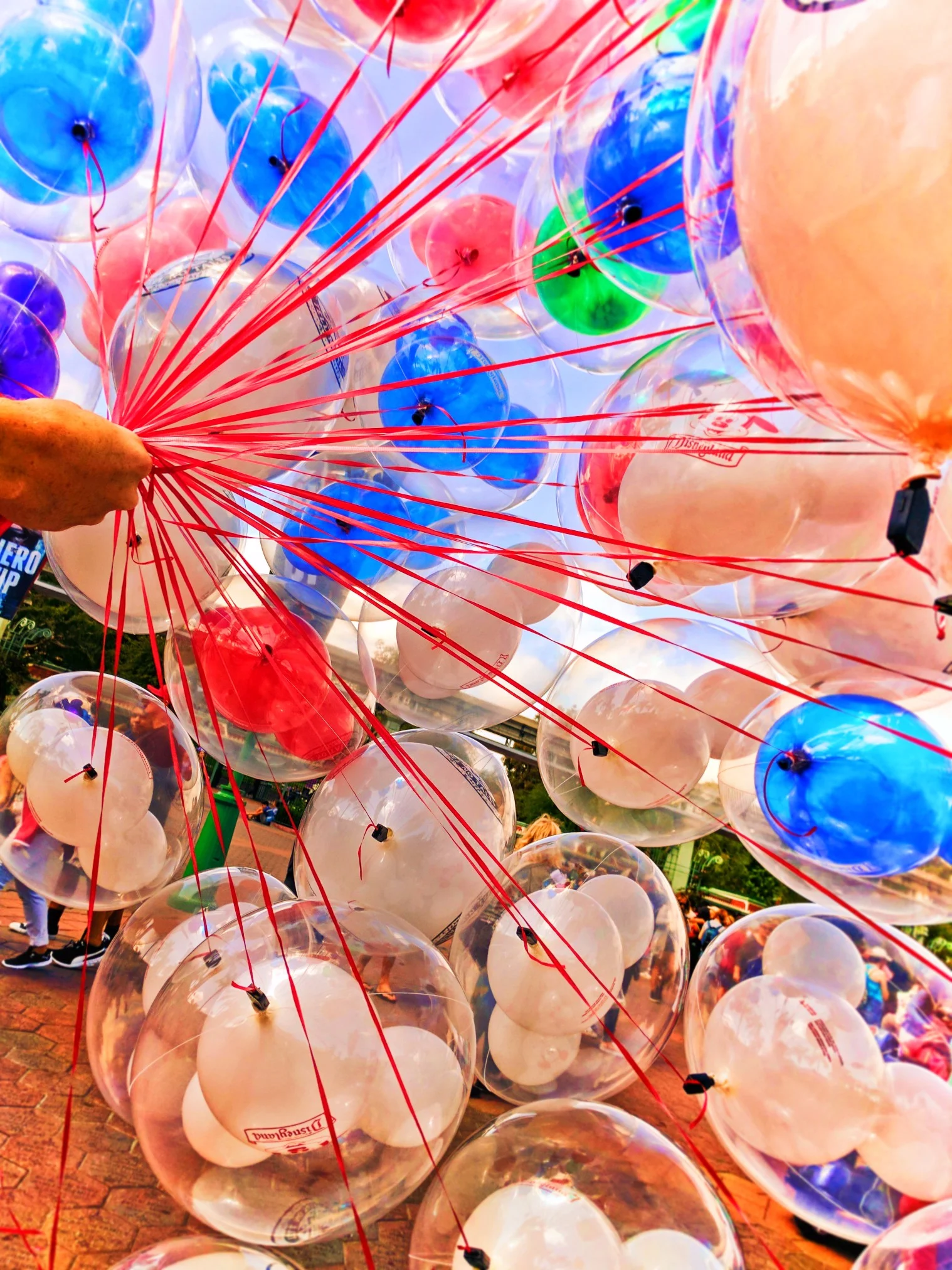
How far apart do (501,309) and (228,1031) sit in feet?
6.10

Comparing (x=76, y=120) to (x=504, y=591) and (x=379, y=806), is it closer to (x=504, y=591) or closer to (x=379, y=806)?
(x=504, y=591)

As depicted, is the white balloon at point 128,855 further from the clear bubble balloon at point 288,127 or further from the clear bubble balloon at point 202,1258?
the clear bubble balloon at point 288,127

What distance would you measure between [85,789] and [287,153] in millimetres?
1486

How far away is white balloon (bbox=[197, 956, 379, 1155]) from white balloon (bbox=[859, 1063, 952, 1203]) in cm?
107

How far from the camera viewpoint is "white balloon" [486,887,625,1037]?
1623 mm

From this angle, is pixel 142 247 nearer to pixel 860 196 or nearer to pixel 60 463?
pixel 60 463

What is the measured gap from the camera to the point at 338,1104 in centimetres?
113

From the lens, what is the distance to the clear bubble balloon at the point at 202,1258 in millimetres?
1250

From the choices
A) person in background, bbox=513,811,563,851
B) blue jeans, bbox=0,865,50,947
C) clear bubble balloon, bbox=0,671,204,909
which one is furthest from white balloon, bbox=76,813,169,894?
person in background, bbox=513,811,563,851

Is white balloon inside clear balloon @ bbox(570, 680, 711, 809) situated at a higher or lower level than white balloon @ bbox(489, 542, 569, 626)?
lower

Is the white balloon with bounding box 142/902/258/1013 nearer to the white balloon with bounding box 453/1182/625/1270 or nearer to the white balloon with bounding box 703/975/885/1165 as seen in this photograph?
the white balloon with bounding box 453/1182/625/1270

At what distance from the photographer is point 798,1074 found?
1490 millimetres

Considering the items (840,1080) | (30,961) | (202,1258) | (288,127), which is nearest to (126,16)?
(288,127)

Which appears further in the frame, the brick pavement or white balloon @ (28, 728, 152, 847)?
the brick pavement
